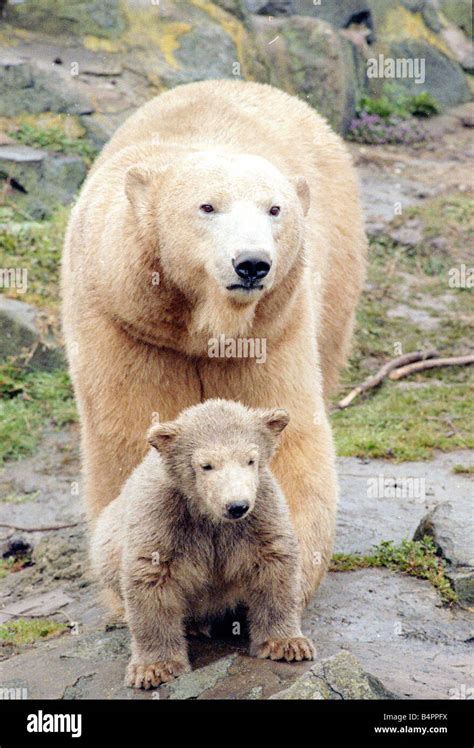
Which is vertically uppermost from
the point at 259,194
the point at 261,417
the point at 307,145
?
the point at 307,145

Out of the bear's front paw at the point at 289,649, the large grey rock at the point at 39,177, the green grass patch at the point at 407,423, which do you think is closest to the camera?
the bear's front paw at the point at 289,649

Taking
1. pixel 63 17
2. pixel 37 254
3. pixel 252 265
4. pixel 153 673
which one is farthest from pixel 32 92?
Result: pixel 153 673

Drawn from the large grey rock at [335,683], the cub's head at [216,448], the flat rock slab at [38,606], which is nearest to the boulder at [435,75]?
the flat rock slab at [38,606]

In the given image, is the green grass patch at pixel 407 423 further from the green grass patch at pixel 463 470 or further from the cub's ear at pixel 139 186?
the cub's ear at pixel 139 186

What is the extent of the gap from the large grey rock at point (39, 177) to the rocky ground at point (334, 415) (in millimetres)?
22

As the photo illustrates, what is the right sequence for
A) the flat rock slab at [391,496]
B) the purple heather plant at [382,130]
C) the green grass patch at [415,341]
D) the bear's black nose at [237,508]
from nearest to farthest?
the bear's black nose at [237,508], the flat rock slab at [391,496], the green grass patch at [415,341], the purple heather plant at [382,130]

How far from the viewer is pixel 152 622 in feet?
18.9

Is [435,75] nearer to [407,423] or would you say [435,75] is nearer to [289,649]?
[407,423]

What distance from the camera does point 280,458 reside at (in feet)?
22.1

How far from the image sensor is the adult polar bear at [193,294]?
6.14 meters

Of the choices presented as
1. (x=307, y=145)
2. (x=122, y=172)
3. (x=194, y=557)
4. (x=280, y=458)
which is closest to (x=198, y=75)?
(x=307, y=145)

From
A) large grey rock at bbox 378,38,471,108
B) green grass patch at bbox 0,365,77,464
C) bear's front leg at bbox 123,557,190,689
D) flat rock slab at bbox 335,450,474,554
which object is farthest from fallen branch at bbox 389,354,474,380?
large grey rock at bbox 378,38,471,108

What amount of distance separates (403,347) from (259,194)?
7.23 meters

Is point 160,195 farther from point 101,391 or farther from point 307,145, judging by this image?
point 307,145
